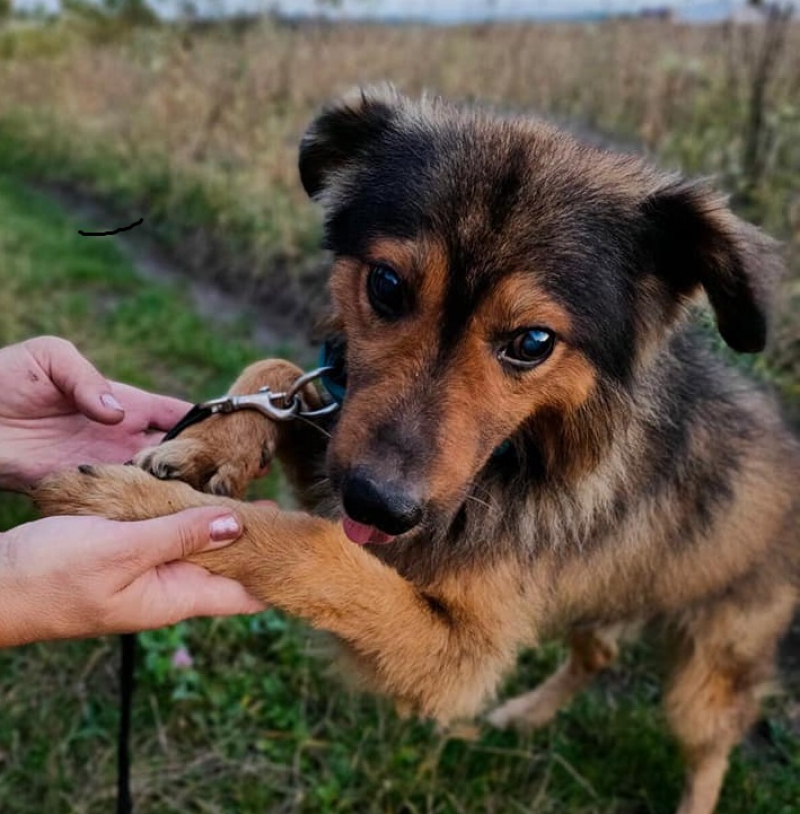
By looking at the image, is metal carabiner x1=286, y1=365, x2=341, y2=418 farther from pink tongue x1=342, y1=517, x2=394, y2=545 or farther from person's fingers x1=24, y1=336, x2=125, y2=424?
person's fingers x1=24, y1=336, x2=125, y2=424

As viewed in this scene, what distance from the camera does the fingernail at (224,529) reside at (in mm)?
2097

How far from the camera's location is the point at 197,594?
2160mm

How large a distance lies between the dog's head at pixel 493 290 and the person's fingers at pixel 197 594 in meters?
0.35

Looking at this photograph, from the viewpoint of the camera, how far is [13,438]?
282 cm

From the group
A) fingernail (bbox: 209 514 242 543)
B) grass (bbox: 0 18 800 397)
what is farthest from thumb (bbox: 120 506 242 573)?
grass (bbox: 0 18 800 397)

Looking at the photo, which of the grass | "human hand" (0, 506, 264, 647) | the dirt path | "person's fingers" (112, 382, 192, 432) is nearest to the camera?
"human hand" (0, 506, 264, 647)

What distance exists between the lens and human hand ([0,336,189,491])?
2725mm

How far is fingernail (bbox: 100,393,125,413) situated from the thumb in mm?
654

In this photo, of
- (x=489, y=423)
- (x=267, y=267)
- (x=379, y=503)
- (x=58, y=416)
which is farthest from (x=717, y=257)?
(x=267, y=267)

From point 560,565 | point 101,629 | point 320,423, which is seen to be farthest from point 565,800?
point 101,629

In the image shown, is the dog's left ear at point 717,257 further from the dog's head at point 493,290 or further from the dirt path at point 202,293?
the dirt path at point 202,293

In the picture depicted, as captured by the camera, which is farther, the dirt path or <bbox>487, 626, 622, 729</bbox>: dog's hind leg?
the dirt path

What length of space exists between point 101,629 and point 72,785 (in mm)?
1211

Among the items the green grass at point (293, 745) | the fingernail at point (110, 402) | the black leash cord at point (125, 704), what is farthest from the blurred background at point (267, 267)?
the fingernail at point (110, 402)
